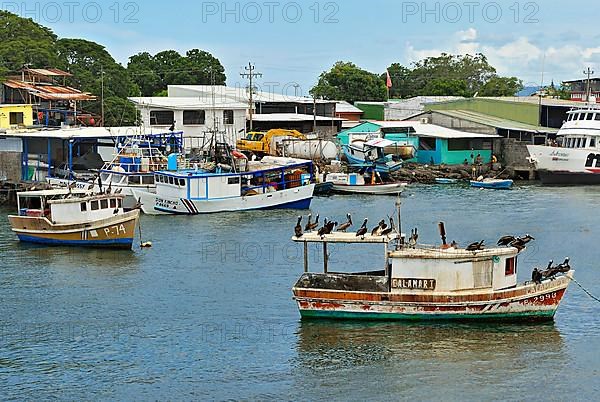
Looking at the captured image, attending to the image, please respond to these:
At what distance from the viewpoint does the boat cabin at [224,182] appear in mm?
41875

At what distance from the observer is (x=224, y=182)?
42250 millimetres

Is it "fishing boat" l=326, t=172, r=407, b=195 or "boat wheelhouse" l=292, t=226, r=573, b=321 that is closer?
"boat wheelhouse" l=292, t=226, r=573, b=321

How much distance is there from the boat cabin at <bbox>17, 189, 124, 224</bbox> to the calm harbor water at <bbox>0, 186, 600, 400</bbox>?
46.6 inches

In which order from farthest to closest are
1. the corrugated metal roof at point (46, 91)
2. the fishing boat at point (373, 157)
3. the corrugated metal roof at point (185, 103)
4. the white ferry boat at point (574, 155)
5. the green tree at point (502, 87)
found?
the green tree at point (502, 87) → the corrugated metal roof at point (185, 103) → the corrugated metal roof at point (46, 91) → the fishing boat at point (373, 157) → the white ferry boat at point (574, 155)

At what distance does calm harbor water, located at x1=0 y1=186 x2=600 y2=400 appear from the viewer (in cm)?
1945

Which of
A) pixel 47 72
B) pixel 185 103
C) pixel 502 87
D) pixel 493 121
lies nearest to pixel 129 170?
pixel 185 103

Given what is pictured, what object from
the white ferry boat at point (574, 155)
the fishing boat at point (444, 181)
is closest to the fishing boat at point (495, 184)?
the fishing boat at point (444, 181)

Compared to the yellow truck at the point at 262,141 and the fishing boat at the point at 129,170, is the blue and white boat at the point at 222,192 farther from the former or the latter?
the yellow truck at the point at 262,141

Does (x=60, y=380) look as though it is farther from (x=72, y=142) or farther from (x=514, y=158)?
(x=514, y=158)

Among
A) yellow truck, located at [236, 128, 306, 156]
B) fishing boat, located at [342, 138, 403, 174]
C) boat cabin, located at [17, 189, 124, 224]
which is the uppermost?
yellow truck, located at [236, 128, 306, 156]

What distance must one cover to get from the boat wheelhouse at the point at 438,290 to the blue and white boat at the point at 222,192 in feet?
63.6

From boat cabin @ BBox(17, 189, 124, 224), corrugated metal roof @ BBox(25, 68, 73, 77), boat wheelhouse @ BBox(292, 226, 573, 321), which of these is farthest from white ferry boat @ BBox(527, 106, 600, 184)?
boat wheelhouse @ BBox(292, 226, 573, 321)

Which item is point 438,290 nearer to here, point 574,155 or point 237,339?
point 237,339

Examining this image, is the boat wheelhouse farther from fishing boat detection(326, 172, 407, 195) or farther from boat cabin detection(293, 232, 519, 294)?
fishing boat detection(326, 172, 407, 195)
